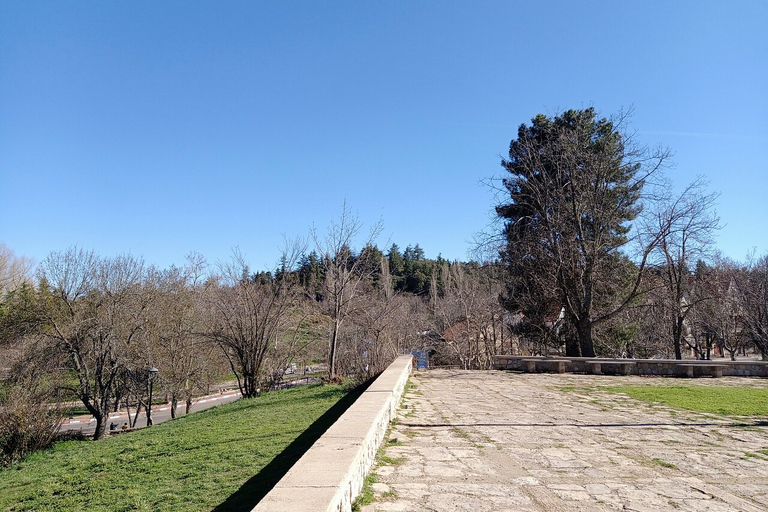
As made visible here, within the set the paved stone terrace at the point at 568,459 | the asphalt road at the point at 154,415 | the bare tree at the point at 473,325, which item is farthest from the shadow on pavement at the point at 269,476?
the asphalt road at the point at 154,415

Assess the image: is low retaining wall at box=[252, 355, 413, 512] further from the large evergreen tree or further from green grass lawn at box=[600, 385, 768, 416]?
the large evergreen tree

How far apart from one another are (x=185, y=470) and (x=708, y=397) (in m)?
9.48

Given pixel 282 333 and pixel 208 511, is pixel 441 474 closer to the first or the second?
pixel 208 511

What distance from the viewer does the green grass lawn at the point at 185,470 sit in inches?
216

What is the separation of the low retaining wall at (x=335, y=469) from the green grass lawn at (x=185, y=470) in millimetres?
1357

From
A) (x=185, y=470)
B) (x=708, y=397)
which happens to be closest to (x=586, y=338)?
(x=708, y=397)

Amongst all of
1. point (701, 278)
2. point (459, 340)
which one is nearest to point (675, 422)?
point (459, 340)

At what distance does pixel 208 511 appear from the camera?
4863 millimetres

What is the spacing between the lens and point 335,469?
327 cm

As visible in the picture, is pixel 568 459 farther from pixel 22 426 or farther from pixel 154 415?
pixel 154 415

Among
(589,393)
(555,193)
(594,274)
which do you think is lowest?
(589,393)

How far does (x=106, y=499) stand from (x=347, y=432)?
3829 mm

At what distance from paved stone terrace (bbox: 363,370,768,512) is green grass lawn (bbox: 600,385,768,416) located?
0.74m

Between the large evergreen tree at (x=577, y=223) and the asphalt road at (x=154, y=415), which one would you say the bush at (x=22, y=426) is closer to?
Answer: the asphalt road at (x=154, y=415)
